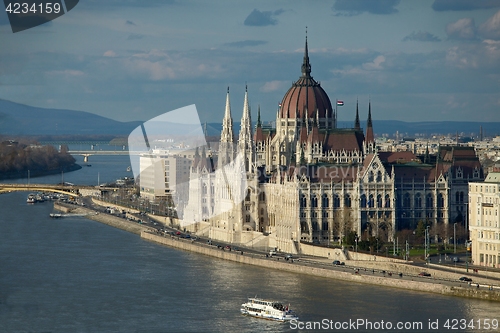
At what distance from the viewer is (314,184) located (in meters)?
77.0

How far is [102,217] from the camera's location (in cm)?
10312

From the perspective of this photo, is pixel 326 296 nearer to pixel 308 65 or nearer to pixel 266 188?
pixel 266 188

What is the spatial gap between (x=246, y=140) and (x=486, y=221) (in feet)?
76.7

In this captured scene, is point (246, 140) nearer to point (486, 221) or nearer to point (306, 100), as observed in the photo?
point (306, 100)

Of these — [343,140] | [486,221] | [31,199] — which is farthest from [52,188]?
[486,221]

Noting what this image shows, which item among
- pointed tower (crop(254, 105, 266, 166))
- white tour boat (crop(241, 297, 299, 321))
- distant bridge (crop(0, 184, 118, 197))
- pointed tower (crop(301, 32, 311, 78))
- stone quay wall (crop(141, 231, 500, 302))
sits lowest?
white tour boat (crop(241, 297, 299, 321))

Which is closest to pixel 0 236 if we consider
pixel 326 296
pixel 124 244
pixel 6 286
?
pixel 124 244

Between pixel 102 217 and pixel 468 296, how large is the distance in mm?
48648

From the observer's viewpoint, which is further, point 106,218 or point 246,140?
point 106,218

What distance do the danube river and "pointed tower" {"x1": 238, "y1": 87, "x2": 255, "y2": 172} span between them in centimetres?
750

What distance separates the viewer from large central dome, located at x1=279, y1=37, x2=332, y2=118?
302 ft

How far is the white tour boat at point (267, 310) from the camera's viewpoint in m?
54.8

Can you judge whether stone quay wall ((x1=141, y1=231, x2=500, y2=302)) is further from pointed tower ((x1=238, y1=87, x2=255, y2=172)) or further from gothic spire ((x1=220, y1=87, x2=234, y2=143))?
gothic spire ((x1=220, y1=87, x2=234, y2=143))

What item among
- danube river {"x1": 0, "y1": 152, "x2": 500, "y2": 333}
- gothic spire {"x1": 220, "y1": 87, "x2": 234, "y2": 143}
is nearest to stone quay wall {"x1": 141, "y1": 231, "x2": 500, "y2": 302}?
danube river {"x1": 0, "y1": 152, "x2": 500, "y2": 333}
